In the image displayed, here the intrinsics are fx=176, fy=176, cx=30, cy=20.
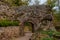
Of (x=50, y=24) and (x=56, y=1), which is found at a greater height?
(x=56, y=1)

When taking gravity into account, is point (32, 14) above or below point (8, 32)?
above

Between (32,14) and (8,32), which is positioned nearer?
(8,32)

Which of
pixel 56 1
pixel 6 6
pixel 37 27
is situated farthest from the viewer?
pixel 56 1

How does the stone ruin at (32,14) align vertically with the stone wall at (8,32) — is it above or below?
above

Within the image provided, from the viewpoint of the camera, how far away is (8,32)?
14602 mm

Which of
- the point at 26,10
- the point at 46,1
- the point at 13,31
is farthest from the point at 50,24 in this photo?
the point at 46,1

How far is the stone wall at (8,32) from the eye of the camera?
42.4 ft

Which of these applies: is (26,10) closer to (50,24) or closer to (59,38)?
(50,24)

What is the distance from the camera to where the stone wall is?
12.9 metres

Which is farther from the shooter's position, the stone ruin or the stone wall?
the stone ruin

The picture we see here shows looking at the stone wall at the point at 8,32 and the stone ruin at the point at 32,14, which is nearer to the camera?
the stone wall at the point at 8,32

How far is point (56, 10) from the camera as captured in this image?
2948 cm

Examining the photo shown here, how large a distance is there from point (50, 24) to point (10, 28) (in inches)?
193

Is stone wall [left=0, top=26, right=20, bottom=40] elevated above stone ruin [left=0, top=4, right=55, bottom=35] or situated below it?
below
